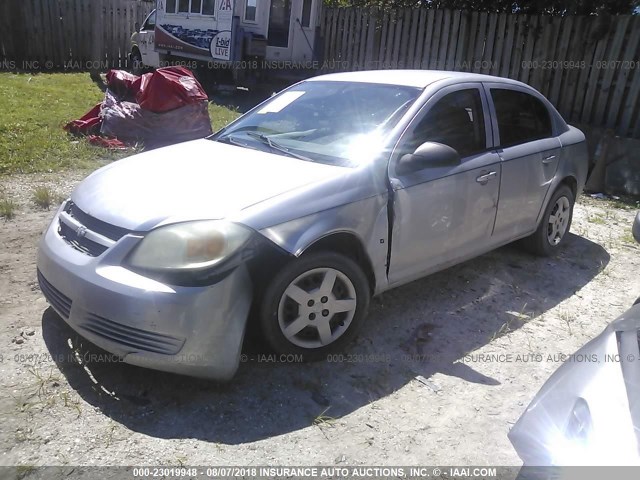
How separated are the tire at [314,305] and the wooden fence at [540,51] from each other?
24.6 feet

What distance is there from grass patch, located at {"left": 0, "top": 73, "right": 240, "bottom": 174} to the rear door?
5175 millimetres

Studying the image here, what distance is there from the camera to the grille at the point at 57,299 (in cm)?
294

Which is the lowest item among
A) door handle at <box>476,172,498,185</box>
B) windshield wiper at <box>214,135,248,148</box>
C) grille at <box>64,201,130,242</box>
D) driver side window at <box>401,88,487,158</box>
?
grille at <box>64,201,130,242</box>

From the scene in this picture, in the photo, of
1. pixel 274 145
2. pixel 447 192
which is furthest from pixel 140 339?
pixel 447 192

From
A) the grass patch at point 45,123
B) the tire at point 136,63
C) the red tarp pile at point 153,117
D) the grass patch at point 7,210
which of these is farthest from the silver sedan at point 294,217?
the tire at point 136,63

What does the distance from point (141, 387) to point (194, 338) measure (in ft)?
1.75

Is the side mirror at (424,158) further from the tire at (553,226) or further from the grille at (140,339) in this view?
the tire at (553,226)

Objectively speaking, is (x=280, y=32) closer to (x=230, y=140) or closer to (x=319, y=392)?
(x=230, y=140)

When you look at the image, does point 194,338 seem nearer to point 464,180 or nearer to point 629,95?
point 464,180

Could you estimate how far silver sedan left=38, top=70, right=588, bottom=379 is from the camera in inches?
108

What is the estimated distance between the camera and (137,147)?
797cm

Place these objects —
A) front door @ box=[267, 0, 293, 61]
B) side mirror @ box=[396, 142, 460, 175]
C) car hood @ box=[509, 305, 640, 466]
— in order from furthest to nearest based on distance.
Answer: front door @ box=[267, 0, 293, 61], side mirror @ box=[396, 142, 460, 175], car hood @ box=[509, 305, 640, 466]

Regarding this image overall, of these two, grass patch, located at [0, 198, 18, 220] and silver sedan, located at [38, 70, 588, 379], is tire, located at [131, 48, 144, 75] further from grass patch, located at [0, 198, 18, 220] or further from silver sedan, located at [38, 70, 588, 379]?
silver sedan, located at [38, 70, 588, 379]

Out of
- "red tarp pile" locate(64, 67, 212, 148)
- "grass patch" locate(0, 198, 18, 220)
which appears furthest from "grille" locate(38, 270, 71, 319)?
"red tarp pile" locate(64, 67, 212, 148)
